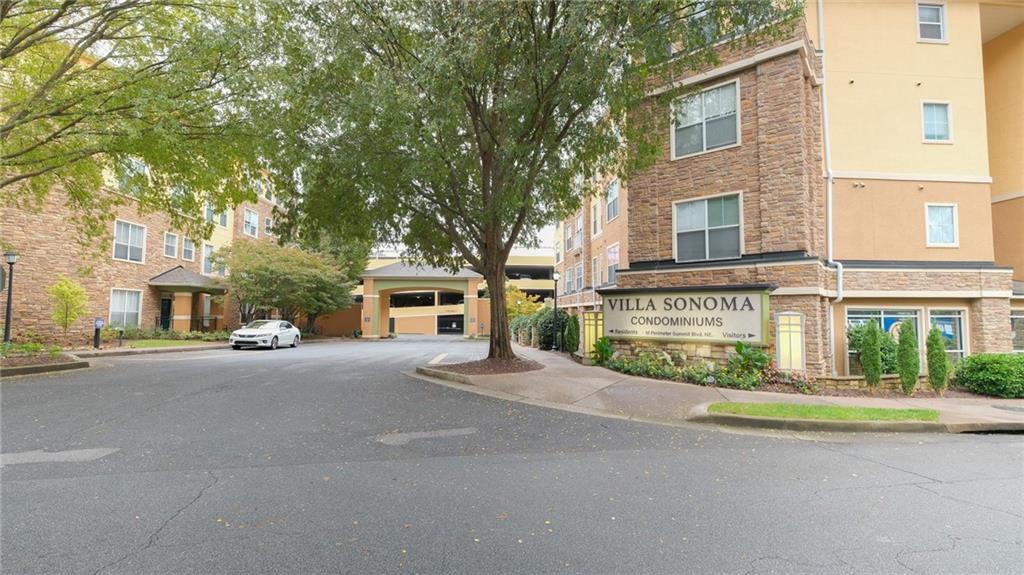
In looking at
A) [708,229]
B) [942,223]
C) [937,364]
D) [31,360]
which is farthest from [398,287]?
[937,364]

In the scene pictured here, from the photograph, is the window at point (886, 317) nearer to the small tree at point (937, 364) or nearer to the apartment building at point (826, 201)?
the apartment building at point (826, 201)

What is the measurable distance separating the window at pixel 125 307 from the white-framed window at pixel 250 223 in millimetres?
10436

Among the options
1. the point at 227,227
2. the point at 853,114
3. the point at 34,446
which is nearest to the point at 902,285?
the point at 853,114

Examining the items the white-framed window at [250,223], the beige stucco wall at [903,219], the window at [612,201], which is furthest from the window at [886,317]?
the white-framed window at [250,223]

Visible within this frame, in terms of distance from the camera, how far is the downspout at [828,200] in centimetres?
1249

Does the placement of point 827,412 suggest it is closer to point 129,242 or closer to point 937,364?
point 937,364

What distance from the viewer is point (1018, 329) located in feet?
48.3

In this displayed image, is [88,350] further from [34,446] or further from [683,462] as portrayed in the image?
[683,462]

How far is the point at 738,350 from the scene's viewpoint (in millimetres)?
10648

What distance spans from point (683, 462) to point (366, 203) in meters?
10.1

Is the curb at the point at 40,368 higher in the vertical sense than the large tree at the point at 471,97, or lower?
lower

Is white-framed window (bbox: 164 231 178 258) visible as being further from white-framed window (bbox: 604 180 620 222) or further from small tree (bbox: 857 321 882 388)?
small tree (bbox: 857 321 882 388)

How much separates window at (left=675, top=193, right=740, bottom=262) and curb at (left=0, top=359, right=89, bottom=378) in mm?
16765

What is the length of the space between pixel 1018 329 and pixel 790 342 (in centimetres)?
1038
